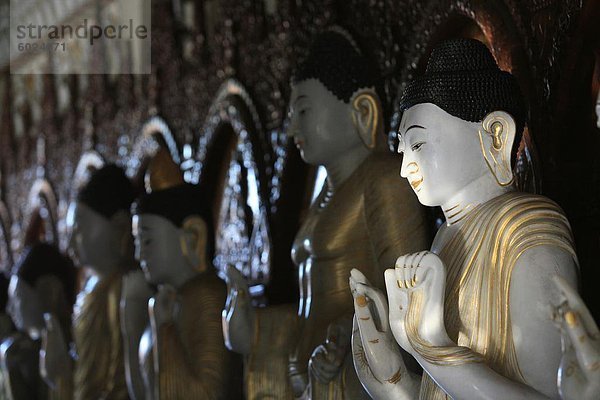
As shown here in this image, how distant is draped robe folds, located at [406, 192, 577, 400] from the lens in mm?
2182

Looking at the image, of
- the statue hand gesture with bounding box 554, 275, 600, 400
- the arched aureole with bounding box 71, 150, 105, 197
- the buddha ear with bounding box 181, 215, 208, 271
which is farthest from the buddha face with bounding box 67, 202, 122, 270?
the statue hand gesture with bounding box 554, 275, 600, 400

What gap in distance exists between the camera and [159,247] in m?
3.90

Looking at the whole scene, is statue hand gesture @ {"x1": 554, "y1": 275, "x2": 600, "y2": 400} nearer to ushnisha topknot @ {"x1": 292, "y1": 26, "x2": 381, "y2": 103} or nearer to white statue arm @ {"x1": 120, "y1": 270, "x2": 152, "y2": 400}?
ushnisha topknot @ {"x1": 292, "y1": 26, "x2": 381, "y2": 103}

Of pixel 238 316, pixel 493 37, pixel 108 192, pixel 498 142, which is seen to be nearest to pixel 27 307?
pixel 108 192

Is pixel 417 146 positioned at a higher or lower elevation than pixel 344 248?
higher

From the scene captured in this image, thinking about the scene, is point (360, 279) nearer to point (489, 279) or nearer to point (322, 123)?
point (489, 279)

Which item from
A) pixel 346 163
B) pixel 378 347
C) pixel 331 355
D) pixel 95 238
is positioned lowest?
pixel 331 355

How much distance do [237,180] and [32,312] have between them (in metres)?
1.31

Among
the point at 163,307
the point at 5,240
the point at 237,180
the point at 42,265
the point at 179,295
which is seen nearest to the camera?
the point at 163,307

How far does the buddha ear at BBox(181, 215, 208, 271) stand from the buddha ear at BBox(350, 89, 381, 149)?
0.94m

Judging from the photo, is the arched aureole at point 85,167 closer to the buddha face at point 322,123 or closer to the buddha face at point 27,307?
the buddha face at point 27,307

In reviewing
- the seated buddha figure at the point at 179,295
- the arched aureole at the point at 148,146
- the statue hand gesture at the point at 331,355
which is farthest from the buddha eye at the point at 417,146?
the arched aureole at the point at 148,146

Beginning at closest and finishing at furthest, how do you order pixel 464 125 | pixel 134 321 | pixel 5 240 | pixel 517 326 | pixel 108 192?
pixel 517 326, pixel 464 125, pixel 134 321, pixel 108 192, pixel 5 240

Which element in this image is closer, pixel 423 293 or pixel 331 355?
pixel 423 293
